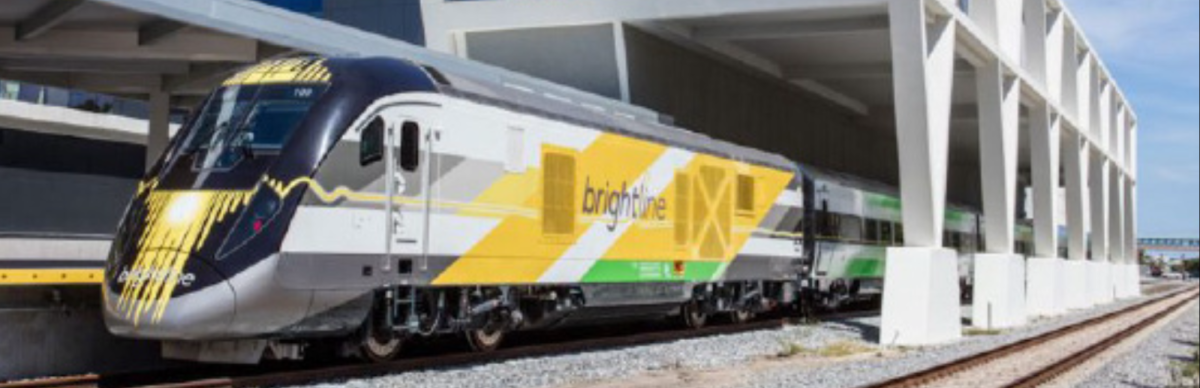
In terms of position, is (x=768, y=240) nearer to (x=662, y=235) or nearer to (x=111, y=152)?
(x=662, y=235)

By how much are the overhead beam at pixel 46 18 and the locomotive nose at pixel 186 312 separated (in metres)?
9.01

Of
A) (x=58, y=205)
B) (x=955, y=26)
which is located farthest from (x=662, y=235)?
(x=58, y=205)

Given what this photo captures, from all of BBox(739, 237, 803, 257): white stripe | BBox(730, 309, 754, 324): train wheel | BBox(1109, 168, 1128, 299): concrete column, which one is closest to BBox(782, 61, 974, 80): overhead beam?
BBox(739, 237, 803, 257): white stripe

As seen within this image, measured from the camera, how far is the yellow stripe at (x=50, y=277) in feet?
37.5

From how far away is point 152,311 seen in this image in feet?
36.0

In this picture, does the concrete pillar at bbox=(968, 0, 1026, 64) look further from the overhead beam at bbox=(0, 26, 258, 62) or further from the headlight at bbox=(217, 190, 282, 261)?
the headlight at bbox=(217, 190, 282, 261)

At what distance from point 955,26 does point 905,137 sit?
399cm

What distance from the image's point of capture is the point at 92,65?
2341 centimetres

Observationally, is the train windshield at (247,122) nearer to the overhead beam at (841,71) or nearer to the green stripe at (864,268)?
the green stripe at (864,268)

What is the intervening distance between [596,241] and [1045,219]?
25986mm

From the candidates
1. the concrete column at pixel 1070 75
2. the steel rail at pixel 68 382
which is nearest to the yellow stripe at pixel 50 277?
the steel rail at pixel 68 382

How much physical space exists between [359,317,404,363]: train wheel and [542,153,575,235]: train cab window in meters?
2.64

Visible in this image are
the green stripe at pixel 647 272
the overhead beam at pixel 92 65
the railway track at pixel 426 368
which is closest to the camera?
the railway track at pixel 426 368

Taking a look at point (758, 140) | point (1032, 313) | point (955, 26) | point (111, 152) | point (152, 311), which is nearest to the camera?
point (152, 311)
